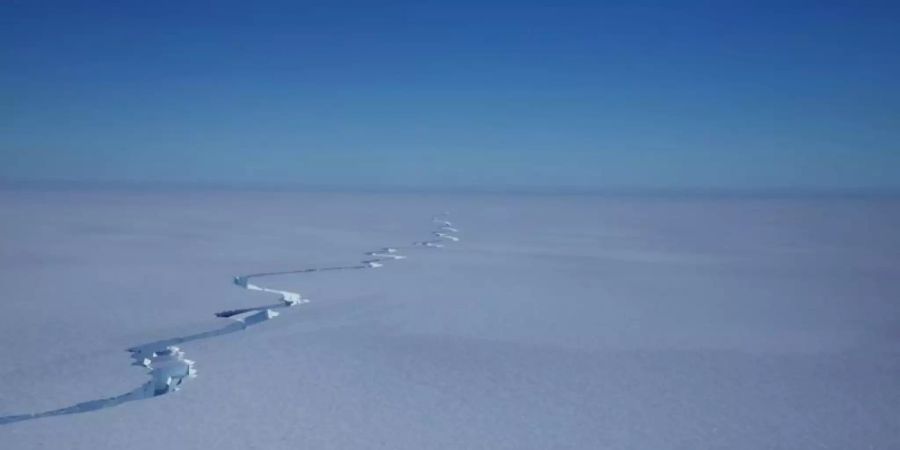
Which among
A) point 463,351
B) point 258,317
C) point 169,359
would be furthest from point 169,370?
point 463,351

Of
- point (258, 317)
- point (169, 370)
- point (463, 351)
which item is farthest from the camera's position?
point (258, 317)

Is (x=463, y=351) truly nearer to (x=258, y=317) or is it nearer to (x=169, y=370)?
(x=169, y=370)

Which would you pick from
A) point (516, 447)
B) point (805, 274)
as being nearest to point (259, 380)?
point (516, 447)

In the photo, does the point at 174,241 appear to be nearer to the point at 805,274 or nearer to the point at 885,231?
the point at 805,274

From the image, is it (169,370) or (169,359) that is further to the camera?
(169,359)

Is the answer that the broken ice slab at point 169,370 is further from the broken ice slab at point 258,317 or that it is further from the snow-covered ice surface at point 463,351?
the broken ice slab at point 258,317

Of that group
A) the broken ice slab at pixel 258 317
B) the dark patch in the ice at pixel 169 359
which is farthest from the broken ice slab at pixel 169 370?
the broken ice slab at pixel 258 317

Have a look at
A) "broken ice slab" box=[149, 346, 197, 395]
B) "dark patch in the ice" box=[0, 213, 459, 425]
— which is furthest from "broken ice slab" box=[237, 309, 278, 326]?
"broken ice slab" box=[149, 346, 197, 395]

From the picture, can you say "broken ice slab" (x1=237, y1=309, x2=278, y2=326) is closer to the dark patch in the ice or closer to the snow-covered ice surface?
the dark patch in the ice
